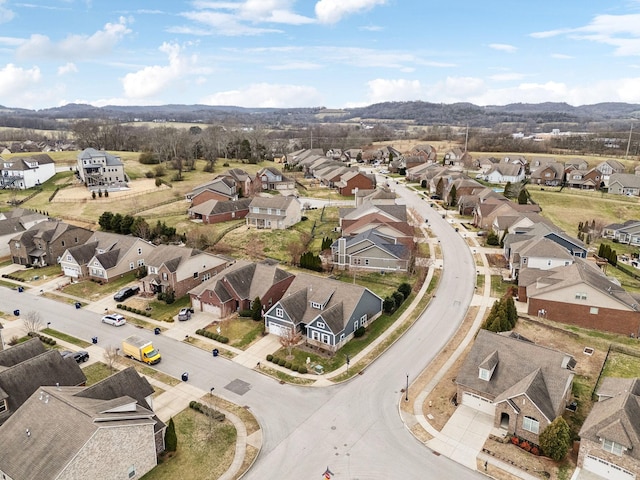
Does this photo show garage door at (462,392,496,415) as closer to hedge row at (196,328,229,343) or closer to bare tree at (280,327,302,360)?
bare tree at (280,327,302,360)

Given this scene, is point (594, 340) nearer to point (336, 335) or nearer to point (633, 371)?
point (633, 371)

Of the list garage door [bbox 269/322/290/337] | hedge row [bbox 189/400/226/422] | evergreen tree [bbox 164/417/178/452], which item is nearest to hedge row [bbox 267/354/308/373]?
garage door [bbox 269/322/290/337]

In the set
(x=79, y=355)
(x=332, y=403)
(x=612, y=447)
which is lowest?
(x=332, y=403)

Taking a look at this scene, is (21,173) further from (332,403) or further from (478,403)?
(478,403)

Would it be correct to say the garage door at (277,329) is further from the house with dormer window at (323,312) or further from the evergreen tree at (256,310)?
the evergreen tree at (256,310)

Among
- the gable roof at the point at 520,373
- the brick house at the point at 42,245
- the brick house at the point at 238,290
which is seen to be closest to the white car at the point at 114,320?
the brick house at the point at 238,290

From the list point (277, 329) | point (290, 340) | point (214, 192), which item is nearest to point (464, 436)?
point (290, 340)
